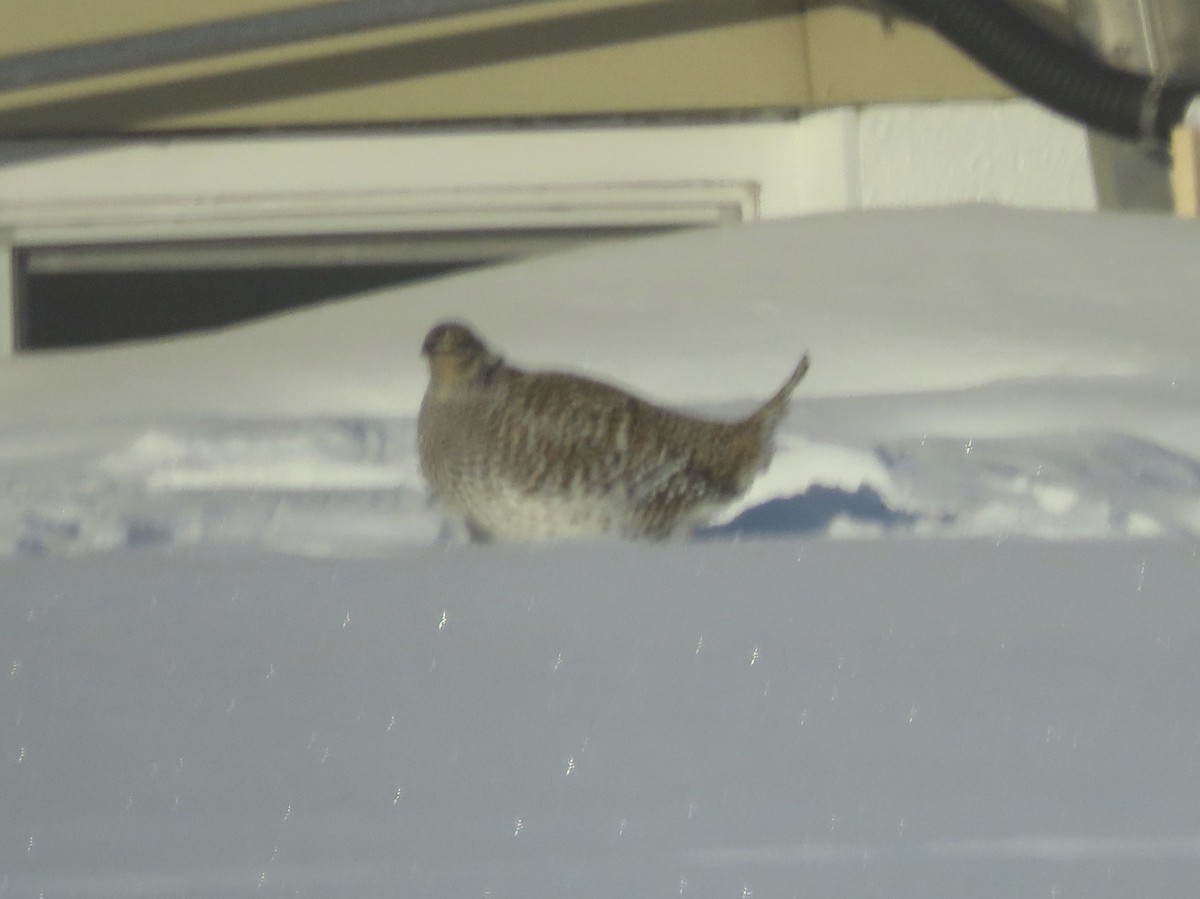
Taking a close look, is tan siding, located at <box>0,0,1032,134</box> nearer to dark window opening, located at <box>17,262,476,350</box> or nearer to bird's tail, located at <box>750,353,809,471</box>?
dark window opening, located at <box>17,262,476,350</box>

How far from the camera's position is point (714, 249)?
4.04 meters

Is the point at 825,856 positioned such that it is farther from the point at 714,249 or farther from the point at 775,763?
the point at 714,249

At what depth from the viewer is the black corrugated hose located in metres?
4.85

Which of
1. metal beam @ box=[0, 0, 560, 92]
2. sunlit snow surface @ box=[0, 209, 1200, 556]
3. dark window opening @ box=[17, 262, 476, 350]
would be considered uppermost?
metal beam @ box=[0, 0, 560, 92]

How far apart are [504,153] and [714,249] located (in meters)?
1.35

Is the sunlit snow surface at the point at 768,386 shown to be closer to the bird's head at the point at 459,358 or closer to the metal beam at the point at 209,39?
the bird's head at the point at 459,358

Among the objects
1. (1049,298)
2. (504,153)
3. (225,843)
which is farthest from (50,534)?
(504,153)

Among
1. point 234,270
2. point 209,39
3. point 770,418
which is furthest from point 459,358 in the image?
point 234,270

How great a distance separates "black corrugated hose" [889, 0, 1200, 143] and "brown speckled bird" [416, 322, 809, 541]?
264 centimetres

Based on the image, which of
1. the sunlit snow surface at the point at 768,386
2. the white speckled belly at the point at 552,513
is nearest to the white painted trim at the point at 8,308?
the sunlit snow surface at the point at 768,386

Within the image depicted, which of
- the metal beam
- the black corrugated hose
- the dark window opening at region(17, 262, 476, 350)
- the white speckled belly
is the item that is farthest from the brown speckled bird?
the dark window opening at region(17, 262, 476, 350)

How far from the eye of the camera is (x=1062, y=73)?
16.0ft

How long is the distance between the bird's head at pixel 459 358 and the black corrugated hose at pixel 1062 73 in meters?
2.74

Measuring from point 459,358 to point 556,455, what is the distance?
0.80 feet
